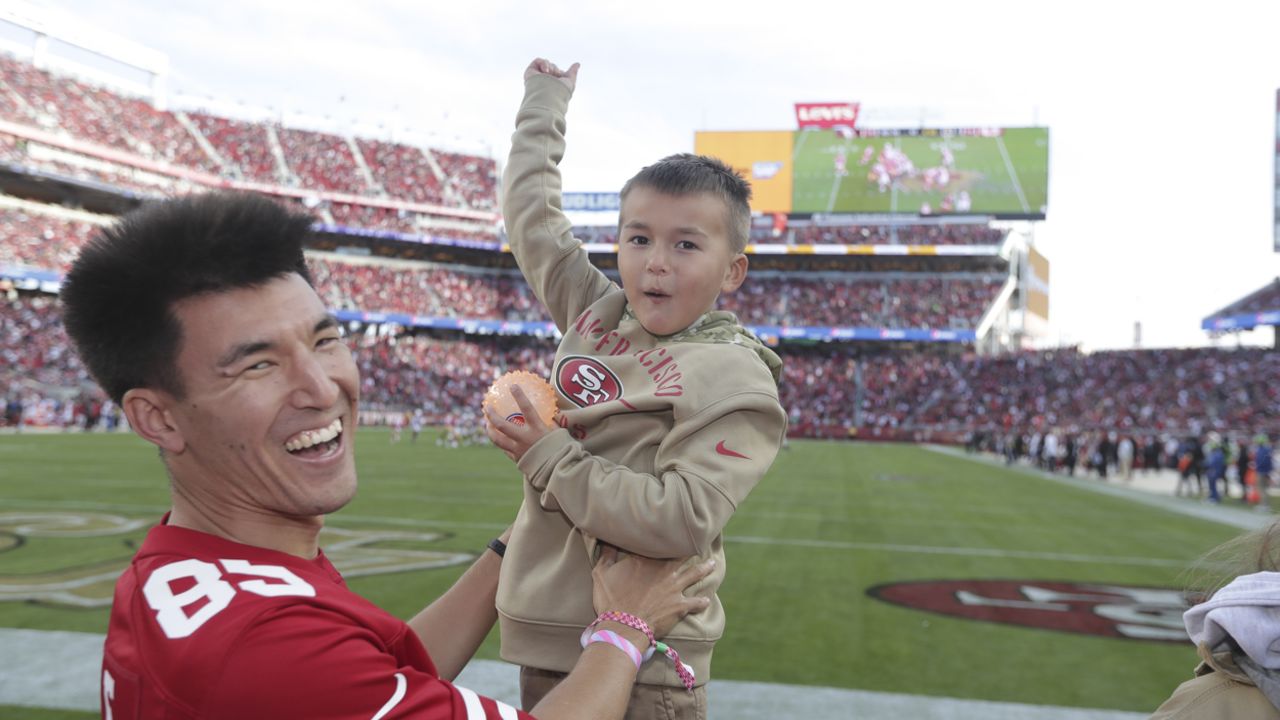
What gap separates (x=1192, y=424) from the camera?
3975cm

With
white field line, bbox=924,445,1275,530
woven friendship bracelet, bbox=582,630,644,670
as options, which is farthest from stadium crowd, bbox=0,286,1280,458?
woven friendship bracelet, bbox=582,630,644,670

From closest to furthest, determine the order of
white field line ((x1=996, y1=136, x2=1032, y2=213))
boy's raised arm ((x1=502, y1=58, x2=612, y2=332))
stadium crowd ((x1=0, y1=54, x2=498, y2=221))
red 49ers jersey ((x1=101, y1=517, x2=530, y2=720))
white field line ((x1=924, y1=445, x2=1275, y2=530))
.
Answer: red 49ers jersey ((x1=101, y1=517, x2=530, y2=720)), boy's raised arm ((x1=502, y1=58, x2=612, y2=332)), white field line ((x1=924, y1=445, x2=1275, y2=530)), stadium crowd ((x1=0, y1=54, x2=498, y2=221)), white field line ((x1=996, y1=136, x2=1032, y2=213))

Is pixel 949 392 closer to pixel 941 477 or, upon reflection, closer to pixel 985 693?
pixel 941 477

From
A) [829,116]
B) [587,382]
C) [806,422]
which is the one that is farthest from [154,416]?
[829,116]

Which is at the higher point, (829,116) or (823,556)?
(829,116)

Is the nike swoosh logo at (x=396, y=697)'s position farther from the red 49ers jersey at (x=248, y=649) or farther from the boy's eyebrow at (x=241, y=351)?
the boy's eyebrow at (x=241, y=351)

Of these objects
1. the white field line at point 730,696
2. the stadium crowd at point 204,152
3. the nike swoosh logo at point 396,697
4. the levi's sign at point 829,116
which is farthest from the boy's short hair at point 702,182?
the levi's sign at point 829,116

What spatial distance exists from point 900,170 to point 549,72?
55.1 m

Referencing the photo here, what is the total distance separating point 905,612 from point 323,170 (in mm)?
60840

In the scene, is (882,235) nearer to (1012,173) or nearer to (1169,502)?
(1012,173)

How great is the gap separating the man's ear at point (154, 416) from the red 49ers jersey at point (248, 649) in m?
0.17

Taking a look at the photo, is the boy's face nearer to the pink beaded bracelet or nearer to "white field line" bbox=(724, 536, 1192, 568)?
the pink beaded bracelet

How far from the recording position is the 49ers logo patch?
7.32 feet

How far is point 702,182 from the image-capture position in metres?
2.28
